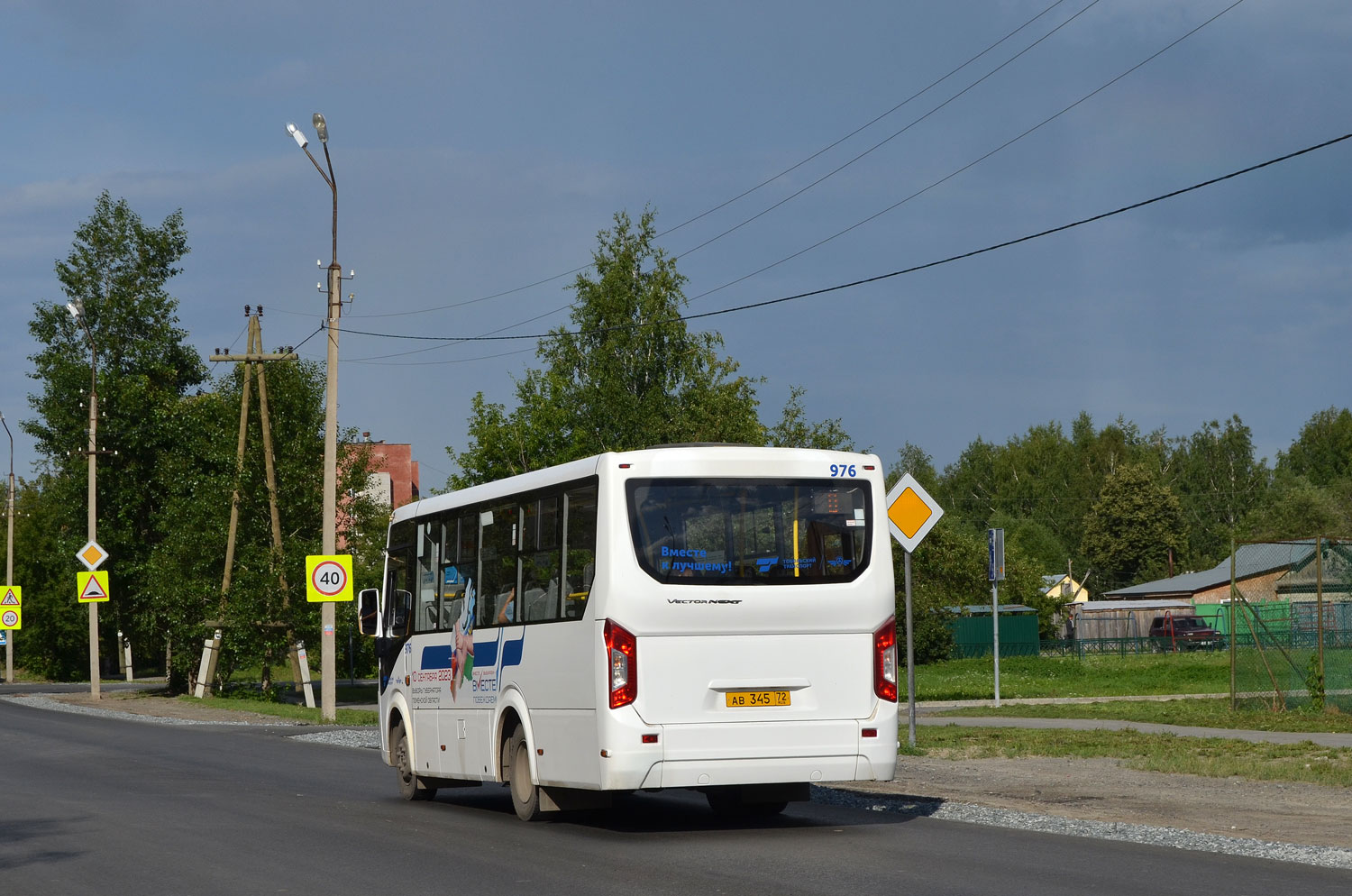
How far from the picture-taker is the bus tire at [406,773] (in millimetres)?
16141

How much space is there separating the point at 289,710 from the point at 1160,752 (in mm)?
24391

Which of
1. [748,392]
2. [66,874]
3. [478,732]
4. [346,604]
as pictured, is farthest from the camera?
[748,392]

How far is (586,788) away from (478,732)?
2.48 meters

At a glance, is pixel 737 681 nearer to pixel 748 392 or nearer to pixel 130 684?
pixel 748 392

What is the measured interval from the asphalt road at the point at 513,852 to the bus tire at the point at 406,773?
30 centimetres

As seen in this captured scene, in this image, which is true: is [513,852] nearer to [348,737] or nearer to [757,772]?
[757,772]

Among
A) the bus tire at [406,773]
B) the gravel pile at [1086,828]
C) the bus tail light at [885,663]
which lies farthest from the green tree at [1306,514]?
the bus tail light at [885,663]

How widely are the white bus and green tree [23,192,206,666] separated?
1664 inches

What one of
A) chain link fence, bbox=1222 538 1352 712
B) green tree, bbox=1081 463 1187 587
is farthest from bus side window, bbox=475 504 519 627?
green tree, bbox=1081 463 1187 587

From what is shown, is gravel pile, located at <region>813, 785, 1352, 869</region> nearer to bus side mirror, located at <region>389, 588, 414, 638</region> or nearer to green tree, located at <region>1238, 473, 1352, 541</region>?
bus side mirror, located at <region>389, 588, 414, 638</region>

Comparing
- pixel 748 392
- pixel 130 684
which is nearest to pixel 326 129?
pixel 748 392

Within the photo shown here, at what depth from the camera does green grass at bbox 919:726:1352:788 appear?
1623 cm

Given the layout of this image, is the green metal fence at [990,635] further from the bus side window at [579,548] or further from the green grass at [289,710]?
the bus side window at [579,548]

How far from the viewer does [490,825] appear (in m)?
13.3
